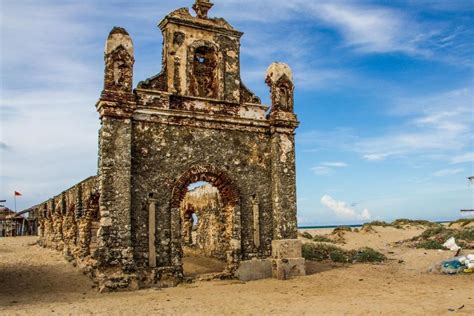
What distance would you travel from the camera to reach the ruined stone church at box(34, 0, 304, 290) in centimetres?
1125

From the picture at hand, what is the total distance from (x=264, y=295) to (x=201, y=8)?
907cm

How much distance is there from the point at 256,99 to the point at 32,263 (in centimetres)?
1033

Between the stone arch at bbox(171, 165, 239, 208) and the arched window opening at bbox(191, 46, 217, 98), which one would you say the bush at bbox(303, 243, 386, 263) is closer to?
the stone arch at bbox(171, 165, 239, 208)

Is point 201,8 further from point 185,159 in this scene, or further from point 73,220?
point 73,220

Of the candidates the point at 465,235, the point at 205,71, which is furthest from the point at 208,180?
the point at 465,235

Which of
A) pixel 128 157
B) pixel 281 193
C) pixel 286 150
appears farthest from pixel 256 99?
pixel 128 157

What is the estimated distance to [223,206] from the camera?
13398 millimetres

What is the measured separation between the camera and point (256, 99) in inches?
559

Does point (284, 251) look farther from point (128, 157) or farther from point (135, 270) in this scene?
point (128, 157)

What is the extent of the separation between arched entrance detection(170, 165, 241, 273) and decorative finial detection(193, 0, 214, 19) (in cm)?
500

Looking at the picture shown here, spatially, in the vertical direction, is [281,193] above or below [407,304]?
above

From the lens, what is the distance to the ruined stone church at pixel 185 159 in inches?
443

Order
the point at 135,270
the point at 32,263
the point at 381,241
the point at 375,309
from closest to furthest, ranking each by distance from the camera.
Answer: the point at 375,309, the point at 135,270, the point at 32,263, the point at 381,241

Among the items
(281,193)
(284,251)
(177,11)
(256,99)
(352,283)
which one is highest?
(177,11)
